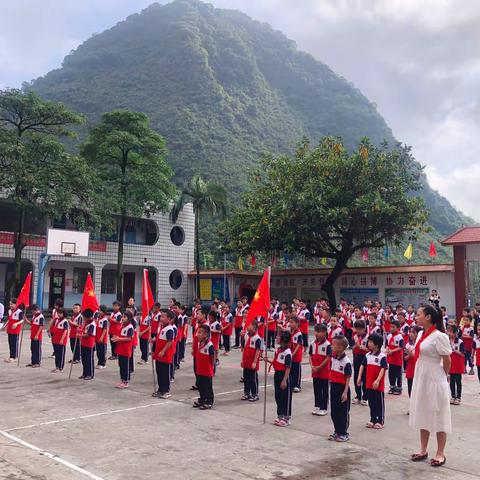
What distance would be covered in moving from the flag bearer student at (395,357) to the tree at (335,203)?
12407mm

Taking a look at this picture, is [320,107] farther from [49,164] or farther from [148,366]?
[148,366]

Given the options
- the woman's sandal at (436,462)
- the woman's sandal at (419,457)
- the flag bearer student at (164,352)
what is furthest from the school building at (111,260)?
the woman's sandal at (436,462)

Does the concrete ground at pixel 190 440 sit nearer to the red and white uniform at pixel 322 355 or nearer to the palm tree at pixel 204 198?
the red and white uniform at pixel 322 355

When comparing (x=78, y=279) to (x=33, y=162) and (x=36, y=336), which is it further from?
(x=36, y=336)

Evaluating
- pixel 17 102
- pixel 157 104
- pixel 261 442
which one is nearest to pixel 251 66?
pixel 157 104

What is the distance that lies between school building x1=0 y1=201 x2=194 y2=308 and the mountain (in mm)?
15672

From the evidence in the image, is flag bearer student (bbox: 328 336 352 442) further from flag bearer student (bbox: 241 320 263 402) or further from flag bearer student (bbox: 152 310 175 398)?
flag bearer student (bbox: 152 310 175 398)

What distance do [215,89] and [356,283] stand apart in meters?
48.9

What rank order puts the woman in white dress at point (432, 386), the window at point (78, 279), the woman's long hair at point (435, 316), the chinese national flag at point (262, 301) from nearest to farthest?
1. the woman in white dress at point (432, 386)
2. the woman's long hair at point (435, 316)
3. the chinese national flag at point (262, 301)
4. the window at point (78, 279)

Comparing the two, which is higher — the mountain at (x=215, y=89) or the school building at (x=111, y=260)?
the mountain at (x=215, y=89)

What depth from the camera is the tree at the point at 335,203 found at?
22.1 m

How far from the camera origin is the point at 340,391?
6.56 meters

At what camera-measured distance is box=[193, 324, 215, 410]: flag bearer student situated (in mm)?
7793

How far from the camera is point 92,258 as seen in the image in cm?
2783
